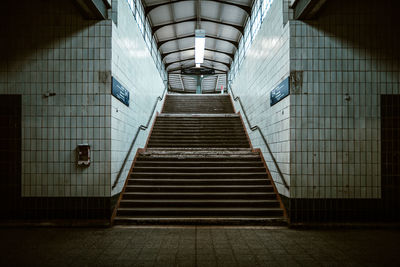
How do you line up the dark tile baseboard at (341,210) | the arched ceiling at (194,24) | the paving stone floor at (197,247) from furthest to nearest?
the arched ceiling at (194,24)
the dark tile baseboard at (341,210)
the paving stone floor at (197,247)

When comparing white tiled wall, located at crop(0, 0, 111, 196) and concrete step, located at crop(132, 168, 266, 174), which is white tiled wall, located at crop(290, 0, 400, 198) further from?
white tiled wall, located at crop(0, 0, 111, 196)

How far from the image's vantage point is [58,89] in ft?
16.1

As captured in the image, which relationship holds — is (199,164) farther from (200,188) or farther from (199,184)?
(200,188)

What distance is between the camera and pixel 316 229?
453 cm

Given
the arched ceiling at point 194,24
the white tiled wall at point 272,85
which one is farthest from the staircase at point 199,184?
the arched ceiling at point 194,24

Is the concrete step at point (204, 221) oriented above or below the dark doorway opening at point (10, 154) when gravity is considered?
below

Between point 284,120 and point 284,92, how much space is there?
516mm

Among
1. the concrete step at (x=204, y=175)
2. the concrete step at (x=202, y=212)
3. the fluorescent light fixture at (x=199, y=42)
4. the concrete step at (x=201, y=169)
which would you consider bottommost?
the concrete step at (x=202, y=212)

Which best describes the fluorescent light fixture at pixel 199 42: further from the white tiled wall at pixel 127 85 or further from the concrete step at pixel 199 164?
the concrete step at pixel 199 164

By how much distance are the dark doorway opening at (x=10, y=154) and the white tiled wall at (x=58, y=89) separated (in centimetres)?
12

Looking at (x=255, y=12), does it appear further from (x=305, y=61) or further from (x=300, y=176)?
(x=300, y=176)

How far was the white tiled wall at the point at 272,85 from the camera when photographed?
4.98m

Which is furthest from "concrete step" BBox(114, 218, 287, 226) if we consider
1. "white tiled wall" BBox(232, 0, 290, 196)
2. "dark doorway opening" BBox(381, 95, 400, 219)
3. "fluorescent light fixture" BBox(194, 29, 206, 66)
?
"fluorescent light fixture" BBox(194, 29, 206, 66)

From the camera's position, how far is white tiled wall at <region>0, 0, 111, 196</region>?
4.79 metres
